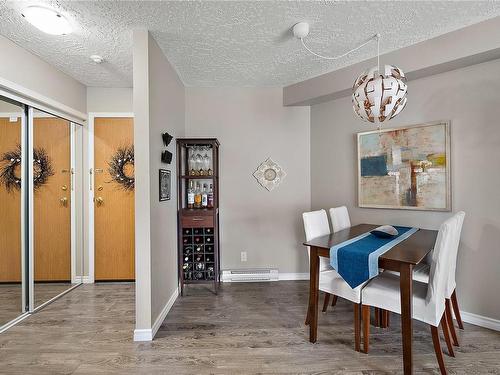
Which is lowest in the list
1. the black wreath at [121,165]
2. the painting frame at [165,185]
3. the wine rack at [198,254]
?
the wine rack at [198,254]

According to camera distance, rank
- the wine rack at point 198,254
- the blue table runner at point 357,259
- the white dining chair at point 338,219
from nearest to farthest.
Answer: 1. the blue table runner at point 357,259
2. the white dining chair at point 338,219
3. the wine rack at point 198,254

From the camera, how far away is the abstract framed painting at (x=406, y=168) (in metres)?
2.47

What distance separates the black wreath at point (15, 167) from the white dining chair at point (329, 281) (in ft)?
9.04

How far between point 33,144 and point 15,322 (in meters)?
1.72

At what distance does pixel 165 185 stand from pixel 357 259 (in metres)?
1.83

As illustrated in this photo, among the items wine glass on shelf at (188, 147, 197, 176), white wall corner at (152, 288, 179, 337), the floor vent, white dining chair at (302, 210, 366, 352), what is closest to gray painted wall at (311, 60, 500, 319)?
white dining chair at (302, 210, 366, 352)

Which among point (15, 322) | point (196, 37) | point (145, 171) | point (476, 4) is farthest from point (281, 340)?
point (476, 4)

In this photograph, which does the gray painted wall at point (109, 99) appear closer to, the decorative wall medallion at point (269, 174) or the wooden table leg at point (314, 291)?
the decorative wall medallion at point (269, 174)

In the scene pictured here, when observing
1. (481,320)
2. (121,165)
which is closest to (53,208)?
(121,165)

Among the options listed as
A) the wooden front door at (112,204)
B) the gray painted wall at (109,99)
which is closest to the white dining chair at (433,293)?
the wooden front door at (112,204)

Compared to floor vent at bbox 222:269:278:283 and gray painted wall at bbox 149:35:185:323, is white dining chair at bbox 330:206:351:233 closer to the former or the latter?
floor vent at bbox 222:269:278:283

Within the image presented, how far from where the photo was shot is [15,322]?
2385 millimetres

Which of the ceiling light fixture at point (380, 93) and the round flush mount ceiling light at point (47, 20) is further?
the round flush mount ceiling light at point (47, 20)

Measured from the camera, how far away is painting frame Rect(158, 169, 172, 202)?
239cm
